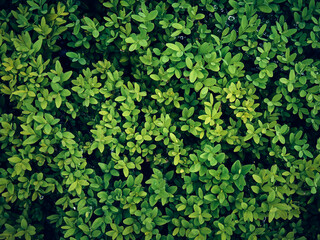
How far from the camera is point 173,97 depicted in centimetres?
239

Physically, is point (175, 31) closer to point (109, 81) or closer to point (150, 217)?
point (109, 81)

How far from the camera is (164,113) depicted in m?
2.43

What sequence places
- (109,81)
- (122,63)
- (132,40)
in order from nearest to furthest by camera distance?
(132,40) < (109,81) < (122,63)

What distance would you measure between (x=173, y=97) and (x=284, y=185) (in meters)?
1.20

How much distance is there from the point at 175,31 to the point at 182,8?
0.69ft

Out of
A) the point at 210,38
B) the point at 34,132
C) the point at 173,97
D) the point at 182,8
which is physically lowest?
the point at 34,132

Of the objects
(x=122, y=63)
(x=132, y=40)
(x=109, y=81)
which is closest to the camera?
(x=132, y=40)

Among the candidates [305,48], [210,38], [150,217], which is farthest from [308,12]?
[150,217]

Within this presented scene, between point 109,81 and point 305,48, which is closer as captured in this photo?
point 109,81

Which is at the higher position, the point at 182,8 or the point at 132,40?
the point at 182,8

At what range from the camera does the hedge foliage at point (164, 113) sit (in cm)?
226

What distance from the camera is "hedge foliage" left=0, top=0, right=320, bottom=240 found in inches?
89.1

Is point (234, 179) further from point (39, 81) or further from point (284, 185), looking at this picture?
point (39, 81)

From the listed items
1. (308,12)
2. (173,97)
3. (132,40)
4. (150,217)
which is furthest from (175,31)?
(150,217)
